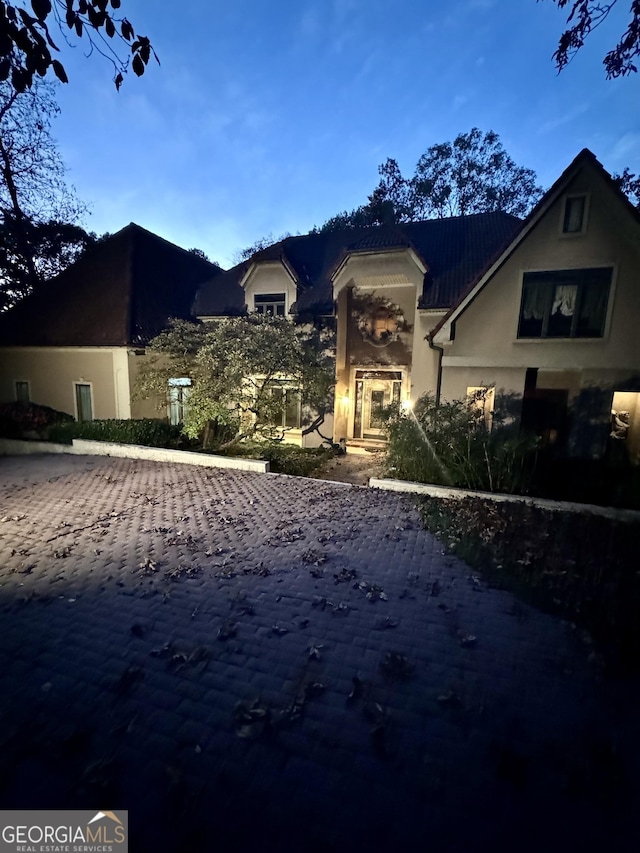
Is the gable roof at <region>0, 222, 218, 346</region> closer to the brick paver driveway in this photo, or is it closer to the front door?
the front door

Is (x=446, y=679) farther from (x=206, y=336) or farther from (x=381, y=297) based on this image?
(x=381, y=297)

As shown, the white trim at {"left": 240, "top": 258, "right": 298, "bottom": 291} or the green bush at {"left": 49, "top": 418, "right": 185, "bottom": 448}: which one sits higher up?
the white trim at {"left": 240, "top": 258, "right": 298, "bottom": 291}

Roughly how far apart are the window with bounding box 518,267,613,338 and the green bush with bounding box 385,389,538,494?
3.02m

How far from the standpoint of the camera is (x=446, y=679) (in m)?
3.23

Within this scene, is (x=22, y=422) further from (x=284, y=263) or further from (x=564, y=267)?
(x=564, y=267)

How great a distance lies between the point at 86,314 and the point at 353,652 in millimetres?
16126

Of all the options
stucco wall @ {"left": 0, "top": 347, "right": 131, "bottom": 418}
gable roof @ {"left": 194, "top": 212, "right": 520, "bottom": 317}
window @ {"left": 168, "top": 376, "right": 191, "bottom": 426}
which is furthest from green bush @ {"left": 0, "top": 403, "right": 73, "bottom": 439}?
gable roof @ {"left": 194, "top": 212, "right": 520, "bottom": 317}

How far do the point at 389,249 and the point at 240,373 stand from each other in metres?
6.24

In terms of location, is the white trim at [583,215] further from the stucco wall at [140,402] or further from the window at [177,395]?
the stucco wall at [140,402]

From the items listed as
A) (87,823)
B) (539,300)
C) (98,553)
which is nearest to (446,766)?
(87,823)

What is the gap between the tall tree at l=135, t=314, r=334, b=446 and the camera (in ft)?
35.3

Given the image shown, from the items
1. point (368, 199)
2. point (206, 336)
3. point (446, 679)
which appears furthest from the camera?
point (368, 199)

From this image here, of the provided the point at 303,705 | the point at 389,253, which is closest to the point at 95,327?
the point at 389,253

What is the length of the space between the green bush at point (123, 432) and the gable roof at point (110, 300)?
294 centimetres
